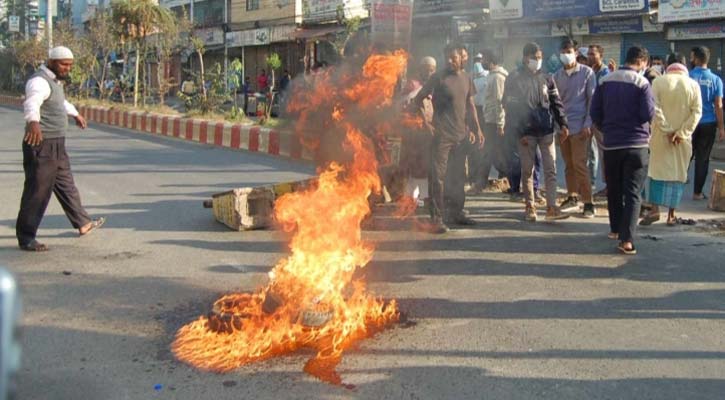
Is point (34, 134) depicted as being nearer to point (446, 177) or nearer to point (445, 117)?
point (445, 117)

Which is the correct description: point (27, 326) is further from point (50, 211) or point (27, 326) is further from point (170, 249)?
point (50, 211)

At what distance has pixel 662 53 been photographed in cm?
2116

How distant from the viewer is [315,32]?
3067 centimetres

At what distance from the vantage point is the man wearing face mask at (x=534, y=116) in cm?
829

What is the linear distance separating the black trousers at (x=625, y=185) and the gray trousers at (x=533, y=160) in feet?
4.05

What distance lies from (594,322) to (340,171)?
280cm

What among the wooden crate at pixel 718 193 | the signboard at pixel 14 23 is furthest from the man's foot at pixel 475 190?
the signboard at pixel 14 23

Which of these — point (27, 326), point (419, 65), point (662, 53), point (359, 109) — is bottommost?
point (27, 326)

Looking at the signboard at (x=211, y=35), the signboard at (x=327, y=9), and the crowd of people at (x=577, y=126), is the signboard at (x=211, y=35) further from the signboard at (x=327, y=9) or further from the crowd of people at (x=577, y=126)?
the crowd of people at (x=577, y=126)

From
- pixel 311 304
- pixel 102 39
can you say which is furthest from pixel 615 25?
pixel 102 39

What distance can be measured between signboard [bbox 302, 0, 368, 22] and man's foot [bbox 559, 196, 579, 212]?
70.3 feet

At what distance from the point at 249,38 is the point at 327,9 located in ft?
24.3

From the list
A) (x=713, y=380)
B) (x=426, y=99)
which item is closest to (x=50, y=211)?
(x=426, y=99)

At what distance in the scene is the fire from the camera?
4.34 metres
